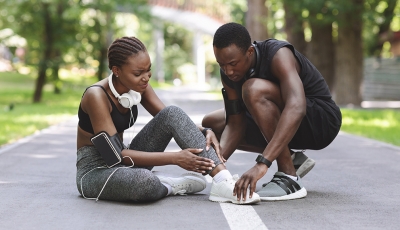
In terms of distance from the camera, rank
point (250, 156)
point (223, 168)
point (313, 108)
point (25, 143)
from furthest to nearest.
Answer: point (25, 143), point (250, 156), point (313, 108), point (223, 168)

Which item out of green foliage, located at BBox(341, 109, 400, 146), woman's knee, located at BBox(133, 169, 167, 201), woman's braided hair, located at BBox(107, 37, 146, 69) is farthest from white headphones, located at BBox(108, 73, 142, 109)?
green foliage, located at BBox(341, 109, 400, 146)

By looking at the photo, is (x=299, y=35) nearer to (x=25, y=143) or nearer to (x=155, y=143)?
(x=25, y=143)

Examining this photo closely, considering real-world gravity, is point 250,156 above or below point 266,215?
below

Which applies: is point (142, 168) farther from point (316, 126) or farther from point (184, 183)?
point (316, 126)

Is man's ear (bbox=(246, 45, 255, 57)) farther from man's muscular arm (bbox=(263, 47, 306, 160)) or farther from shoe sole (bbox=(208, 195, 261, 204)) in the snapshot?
shoe sole (bbox=(208, 195, 261, 204))

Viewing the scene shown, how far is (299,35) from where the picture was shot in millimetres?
26844

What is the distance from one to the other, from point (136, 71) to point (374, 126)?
9.47m

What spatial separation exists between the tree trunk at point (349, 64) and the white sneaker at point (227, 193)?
57.0 feet

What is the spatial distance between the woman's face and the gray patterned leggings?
11.6 inches

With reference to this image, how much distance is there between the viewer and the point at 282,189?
5.61m

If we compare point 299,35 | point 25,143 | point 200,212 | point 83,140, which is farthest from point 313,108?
point 299,35

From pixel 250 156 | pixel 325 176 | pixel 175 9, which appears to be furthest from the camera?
pixel 175 9

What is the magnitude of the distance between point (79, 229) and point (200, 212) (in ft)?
3.08

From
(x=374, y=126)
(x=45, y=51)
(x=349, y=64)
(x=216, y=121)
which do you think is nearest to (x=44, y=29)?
(x=45, y=51)
